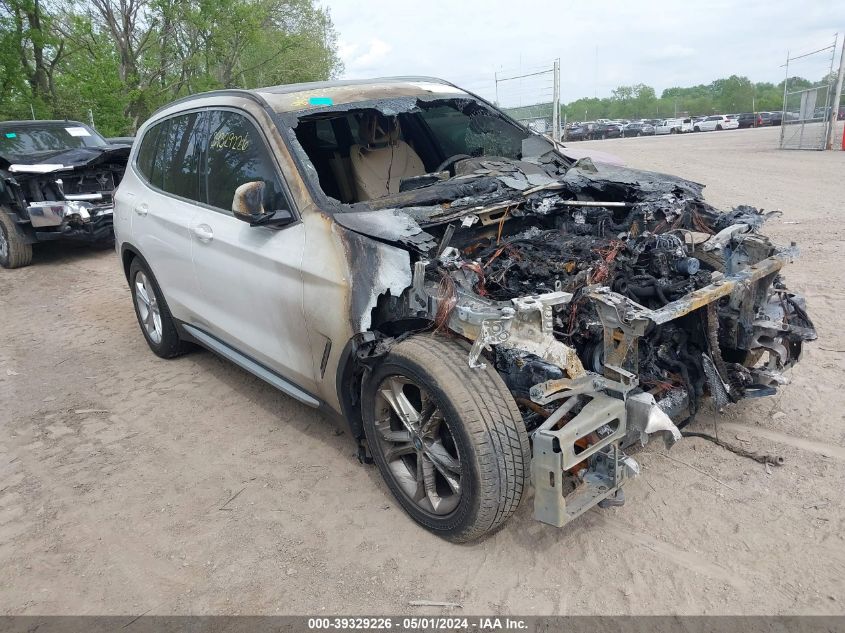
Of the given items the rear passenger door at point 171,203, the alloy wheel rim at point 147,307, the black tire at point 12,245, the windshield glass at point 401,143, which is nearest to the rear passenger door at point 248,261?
the rear passenger door at point 171,203

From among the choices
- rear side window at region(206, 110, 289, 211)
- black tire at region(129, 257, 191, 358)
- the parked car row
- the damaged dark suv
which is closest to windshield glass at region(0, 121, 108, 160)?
the damaged dark suv

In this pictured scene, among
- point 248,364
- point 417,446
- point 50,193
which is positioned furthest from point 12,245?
point 417,446

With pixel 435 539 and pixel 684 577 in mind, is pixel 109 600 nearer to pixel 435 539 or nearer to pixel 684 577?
pixel 435 539

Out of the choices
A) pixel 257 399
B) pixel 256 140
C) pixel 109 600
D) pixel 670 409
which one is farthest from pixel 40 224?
pixel 670 409

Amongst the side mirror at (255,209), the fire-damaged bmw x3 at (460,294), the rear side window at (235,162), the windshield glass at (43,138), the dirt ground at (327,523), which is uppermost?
the windshield glass at (43,138)

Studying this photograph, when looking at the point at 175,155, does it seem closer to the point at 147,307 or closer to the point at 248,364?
the point at 147,307

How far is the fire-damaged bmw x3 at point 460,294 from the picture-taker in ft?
8.24

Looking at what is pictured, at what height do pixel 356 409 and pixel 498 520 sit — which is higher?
pixel 356 409

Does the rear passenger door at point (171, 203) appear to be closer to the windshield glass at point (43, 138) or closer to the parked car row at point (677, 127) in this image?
the windshield glass at point (43, 138)

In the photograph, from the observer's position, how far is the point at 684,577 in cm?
256

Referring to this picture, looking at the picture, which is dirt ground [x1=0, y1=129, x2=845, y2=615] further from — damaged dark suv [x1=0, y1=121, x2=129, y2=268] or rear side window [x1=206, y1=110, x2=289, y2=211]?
damaged dark suv [x1=0, y1=121, x2=129, y2=268]

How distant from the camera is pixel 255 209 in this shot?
10.2 ft

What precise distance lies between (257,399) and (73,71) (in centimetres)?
2314

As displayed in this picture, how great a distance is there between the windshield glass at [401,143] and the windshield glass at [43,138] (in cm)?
704
